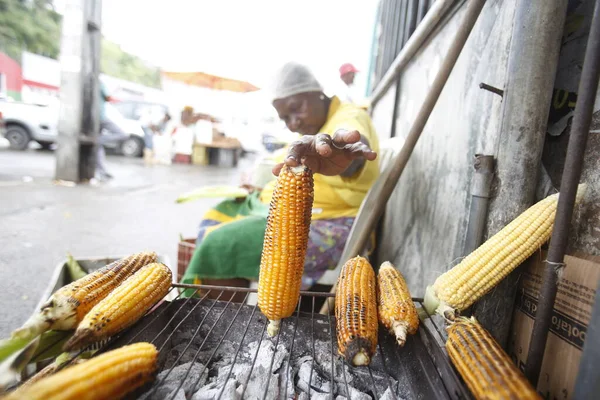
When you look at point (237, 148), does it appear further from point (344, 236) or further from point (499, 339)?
point (499, 339)

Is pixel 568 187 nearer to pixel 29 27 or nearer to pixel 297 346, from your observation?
pixel 297 346

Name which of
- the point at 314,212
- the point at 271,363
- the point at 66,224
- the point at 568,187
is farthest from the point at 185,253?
the point at 66,224

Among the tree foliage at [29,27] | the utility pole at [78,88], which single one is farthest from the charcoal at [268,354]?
the tree foliage at [29,27]

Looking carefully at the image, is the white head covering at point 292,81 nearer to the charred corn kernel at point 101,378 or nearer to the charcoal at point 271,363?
the charcoal at point 271,363

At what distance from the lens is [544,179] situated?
1.29m

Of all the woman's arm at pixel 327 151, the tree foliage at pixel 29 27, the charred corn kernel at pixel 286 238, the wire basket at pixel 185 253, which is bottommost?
the wire basket at pixel 185 253

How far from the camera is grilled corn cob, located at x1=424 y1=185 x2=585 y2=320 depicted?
1125mm

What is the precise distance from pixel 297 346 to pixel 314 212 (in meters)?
1.22

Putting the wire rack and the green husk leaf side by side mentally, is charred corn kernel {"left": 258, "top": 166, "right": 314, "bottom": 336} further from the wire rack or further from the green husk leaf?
the green husk leaf

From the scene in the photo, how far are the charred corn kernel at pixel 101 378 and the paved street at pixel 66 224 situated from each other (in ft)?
5.88

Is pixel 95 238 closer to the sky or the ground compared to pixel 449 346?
closer to the ground

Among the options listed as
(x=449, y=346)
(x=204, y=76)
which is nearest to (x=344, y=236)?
(x=449, y=346)

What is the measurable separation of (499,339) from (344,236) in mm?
1214

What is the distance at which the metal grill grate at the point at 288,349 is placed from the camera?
1.12 metres
